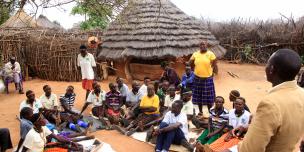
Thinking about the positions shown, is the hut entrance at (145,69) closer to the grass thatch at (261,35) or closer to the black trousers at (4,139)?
the grass thatch at (261,35)

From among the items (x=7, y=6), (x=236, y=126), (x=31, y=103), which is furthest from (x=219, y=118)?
(x=7, y=6)

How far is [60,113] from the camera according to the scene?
6770 millimetres

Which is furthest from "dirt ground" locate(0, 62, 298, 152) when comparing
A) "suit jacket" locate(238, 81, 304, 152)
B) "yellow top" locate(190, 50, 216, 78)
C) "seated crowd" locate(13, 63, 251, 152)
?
"suit jacket" locate(238, 81, 304, 152)

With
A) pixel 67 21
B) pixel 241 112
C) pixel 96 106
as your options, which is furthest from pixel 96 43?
pixel 67 21

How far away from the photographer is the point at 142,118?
256 inches

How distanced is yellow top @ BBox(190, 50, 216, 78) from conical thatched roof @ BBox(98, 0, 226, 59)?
10.9ft

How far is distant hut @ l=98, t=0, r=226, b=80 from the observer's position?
10.6 m

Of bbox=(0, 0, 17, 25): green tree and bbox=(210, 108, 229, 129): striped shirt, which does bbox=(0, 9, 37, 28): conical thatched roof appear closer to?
bbox=(0, 0, 17, 25): green tree

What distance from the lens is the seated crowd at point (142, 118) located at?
14.7ft

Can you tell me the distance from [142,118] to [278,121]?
4996 millimetres

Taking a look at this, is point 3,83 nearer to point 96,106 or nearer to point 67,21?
point 96,106

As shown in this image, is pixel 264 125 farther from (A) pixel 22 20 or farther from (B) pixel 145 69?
(B) pixel 145 69

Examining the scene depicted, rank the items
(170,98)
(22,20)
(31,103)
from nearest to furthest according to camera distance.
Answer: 1. (22,20)
2. (31,103)
3. (170,98)

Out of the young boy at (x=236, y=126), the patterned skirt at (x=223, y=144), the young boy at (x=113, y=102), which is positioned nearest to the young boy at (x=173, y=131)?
the young boy at (x=236, y=126)
